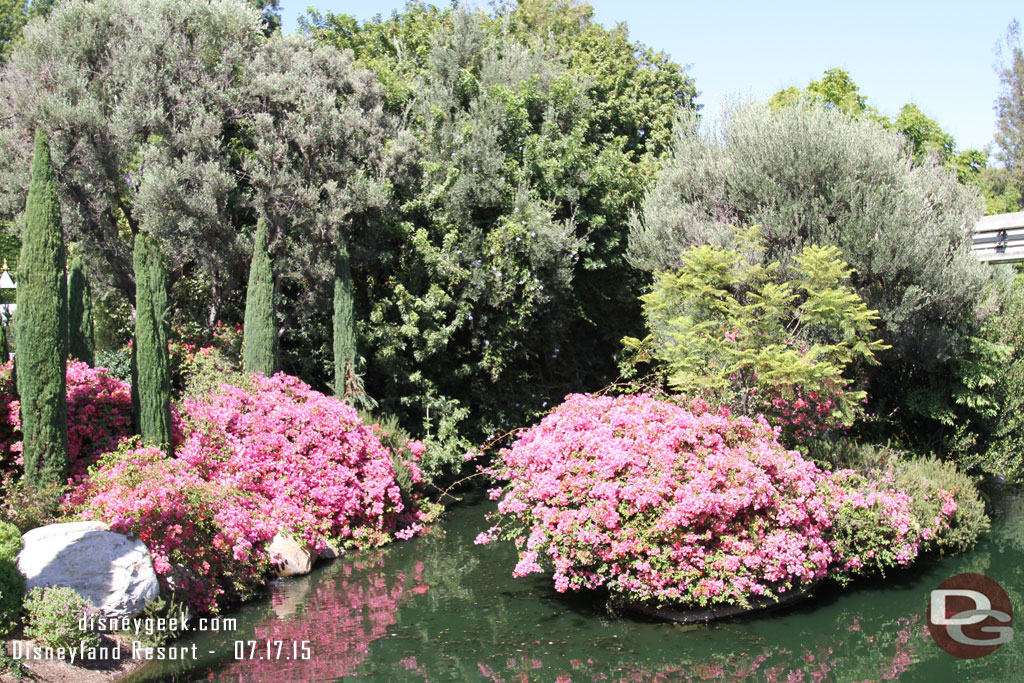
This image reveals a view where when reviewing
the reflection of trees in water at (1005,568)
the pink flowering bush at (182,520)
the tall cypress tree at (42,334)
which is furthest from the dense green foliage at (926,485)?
the tall cypress tree at (42,334)

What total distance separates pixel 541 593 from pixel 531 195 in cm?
994

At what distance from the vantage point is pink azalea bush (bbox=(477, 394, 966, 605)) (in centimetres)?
1030

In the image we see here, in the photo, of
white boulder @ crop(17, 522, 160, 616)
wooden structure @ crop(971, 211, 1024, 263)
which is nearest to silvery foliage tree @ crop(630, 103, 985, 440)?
wooden structure @ crop(971, 211, 1024, 263)

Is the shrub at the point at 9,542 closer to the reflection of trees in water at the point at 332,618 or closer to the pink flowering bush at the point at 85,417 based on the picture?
the reflection of trees in water at the point at 332,618

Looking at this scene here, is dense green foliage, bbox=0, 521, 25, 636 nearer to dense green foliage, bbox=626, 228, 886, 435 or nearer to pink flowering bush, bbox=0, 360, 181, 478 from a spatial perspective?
pink flowering bush, bbox=0, 360, 181, 478

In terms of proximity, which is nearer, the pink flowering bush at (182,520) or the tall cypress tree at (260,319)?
the pink flowering bush at (182,520)

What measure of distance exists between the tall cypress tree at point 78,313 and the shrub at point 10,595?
6.98m

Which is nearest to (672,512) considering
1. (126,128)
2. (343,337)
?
(343,337)

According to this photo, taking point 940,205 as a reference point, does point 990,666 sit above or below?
below

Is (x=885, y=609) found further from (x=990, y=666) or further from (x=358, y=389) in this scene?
(x=358, y=389)

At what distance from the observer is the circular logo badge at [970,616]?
9.91m

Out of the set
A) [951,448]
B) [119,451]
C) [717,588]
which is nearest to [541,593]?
[717,588]

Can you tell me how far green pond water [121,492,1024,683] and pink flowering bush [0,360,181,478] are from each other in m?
3.53

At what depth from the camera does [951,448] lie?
1811 cm
